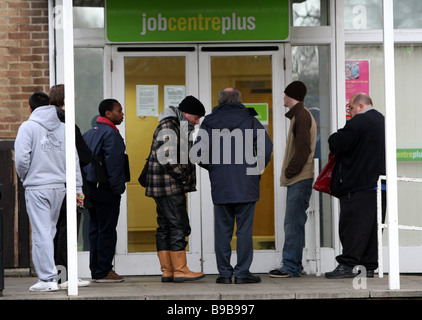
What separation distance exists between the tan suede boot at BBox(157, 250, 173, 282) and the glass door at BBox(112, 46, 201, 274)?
36.8 inches

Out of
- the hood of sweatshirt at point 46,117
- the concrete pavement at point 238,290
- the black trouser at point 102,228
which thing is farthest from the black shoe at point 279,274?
the hood of sweatshirt at point 46,117

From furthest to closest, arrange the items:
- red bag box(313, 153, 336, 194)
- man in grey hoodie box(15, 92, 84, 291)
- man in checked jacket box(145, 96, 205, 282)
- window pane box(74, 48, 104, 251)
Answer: window pane box(74, 48, 104, 251)
red bag box(313, 153, 336, 194)
man in checked jacket box(145, 96, 205, 282)
man in grey hoodie box(15, 92, 84, 291)

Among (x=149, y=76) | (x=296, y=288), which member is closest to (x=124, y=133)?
(x=149, y=76)

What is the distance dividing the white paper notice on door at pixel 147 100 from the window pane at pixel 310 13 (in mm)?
1850

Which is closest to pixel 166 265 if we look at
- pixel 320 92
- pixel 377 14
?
pixel 320 92

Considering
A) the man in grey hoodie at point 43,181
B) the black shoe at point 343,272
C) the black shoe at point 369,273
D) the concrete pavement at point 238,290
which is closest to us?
the concrete pavement at point 238,290

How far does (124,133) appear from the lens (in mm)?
9906

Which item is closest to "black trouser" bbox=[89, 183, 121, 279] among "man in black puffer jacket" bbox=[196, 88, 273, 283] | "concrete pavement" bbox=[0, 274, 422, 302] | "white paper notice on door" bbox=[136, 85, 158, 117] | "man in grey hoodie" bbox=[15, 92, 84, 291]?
"concrete pavement" bbox=[0, 274, 422, 302]

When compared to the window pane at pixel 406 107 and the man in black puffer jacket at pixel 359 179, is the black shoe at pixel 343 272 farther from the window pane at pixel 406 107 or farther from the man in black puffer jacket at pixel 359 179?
the window pane at pixel 406 107

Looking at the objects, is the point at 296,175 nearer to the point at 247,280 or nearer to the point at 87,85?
the point at 247,280

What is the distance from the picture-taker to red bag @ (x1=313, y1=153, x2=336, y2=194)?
9.18m

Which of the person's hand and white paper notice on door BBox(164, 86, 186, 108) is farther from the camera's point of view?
white paper notice on door BBox(164, 86, 186, 108)

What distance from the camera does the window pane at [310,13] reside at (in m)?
10.1

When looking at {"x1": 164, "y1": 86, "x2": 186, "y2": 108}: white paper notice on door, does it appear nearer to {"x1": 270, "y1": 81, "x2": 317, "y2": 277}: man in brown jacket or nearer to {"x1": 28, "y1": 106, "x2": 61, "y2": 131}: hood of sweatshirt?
{"x1": 270, "y1": 81, "x2": 317, "y2": 277}: man in brown jacket
